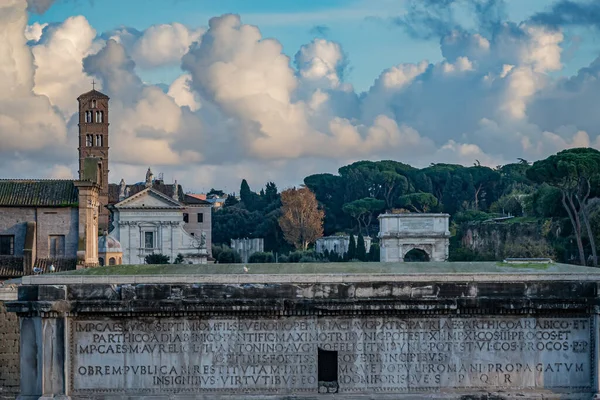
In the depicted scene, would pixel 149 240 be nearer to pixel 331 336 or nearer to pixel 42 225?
pixel 42 225

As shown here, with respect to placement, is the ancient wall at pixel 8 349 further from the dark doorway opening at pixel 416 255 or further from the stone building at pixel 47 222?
the dark doorway opening at pixel 416 255

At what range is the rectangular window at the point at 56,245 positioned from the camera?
36562mm

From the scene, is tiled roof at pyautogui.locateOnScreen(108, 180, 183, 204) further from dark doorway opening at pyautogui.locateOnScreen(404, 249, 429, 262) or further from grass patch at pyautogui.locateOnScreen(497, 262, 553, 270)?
grass patch at pyautogui.locateOnScreen(497, 262, 553, 270)

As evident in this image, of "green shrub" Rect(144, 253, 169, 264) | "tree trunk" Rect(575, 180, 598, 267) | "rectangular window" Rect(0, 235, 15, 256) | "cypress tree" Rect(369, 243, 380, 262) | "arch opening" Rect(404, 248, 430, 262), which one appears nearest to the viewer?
"rectangular window" Rect(0, 235, 15, 256)

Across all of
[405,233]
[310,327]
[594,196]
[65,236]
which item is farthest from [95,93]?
[310,327]

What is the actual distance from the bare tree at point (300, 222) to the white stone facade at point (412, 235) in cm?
3265

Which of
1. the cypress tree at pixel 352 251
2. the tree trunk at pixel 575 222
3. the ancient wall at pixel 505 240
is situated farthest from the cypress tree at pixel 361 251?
the tree trunk at pixel 575 222

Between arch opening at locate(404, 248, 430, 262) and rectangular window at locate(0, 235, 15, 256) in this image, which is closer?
rectangular window at locate(0, 235, 15, 256)

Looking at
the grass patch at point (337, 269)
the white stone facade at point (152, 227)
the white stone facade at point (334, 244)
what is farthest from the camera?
the white stone facade at point (334, 244)

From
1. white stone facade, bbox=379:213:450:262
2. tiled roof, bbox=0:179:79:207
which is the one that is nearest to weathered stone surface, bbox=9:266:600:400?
tiled roof, bbox=0:179:79:207

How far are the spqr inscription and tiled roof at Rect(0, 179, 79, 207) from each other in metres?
18.1

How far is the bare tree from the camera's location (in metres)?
121

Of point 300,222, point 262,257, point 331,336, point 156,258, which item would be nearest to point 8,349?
point 331,336

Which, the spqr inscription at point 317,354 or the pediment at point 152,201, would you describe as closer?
the spqr inscription at point 317,354
